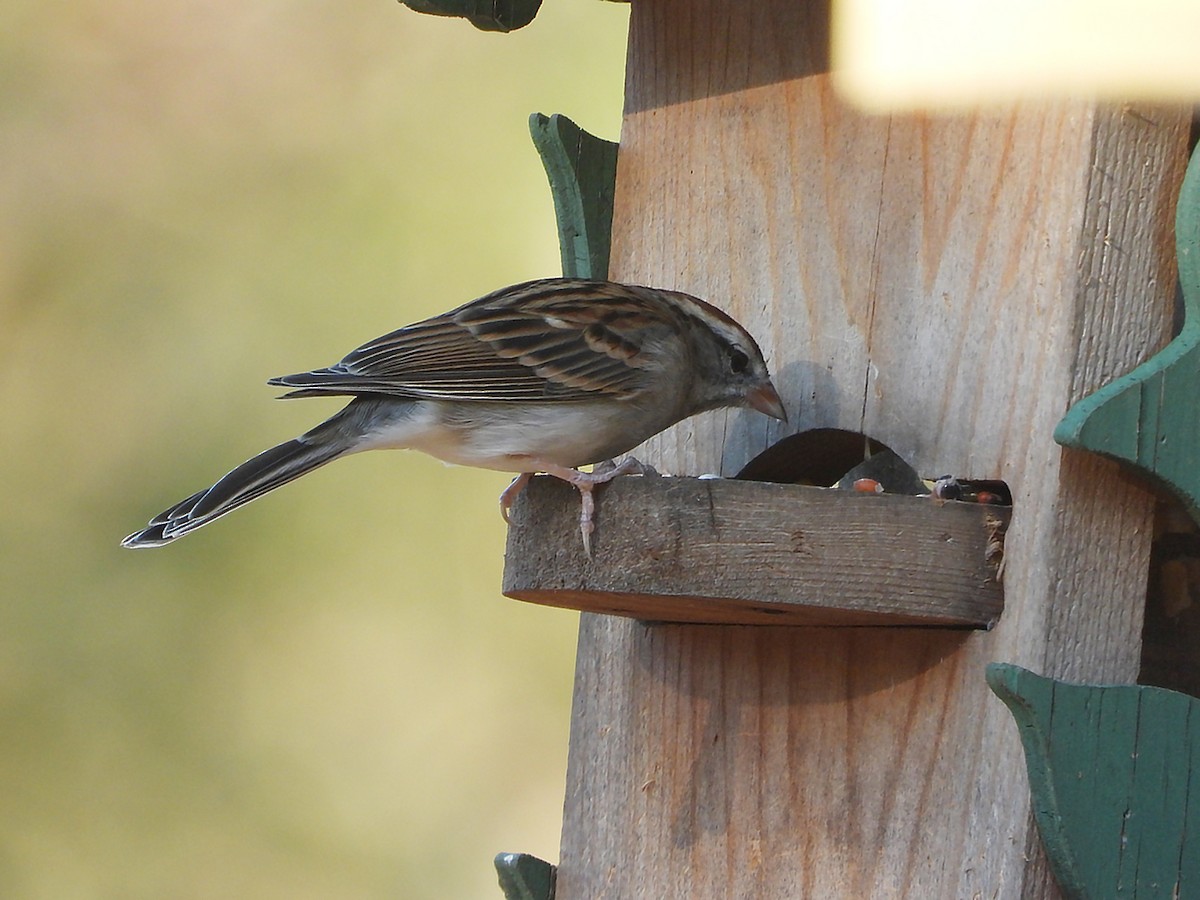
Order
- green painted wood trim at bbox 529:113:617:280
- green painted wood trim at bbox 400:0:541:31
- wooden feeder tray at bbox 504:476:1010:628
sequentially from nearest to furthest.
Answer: wooden feeder tray at bbox 504:476:1010:628
green painted wood trim at bbox 400:0:541:31
green painted wood trim at bbox 529:113:617:280

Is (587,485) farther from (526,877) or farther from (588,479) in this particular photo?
(526,877)

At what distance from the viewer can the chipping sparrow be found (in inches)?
122

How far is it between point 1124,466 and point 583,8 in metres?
4.78

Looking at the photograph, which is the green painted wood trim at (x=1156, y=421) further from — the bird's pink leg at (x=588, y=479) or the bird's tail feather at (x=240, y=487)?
the bird's tail feather at (x=240, y=487)

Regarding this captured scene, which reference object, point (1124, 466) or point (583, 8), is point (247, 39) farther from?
point (1124, 466)

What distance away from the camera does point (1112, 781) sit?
2.43m

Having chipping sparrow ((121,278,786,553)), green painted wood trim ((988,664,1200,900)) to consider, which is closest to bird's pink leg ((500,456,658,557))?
chipping sparrow ((121,278,786,553))

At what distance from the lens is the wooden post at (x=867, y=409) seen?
261 centimetres

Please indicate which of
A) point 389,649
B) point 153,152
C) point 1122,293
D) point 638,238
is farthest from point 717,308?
point 153,152

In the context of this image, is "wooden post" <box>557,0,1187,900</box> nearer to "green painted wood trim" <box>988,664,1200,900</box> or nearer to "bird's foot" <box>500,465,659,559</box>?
"green painted wood trim" <box>988,664,1200,900</box>

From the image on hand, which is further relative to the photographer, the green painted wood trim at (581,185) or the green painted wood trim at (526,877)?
the green painted wood trim at (581,185)

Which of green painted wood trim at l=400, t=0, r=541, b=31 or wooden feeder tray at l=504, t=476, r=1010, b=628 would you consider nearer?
wooden feeder tray at l=504, t=476, r=1010, b=628

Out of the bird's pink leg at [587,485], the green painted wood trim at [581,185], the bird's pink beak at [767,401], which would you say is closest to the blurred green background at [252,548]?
the green painted wood trim at [581,185]

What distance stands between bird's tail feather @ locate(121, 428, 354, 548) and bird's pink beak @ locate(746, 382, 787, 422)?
734 mm
